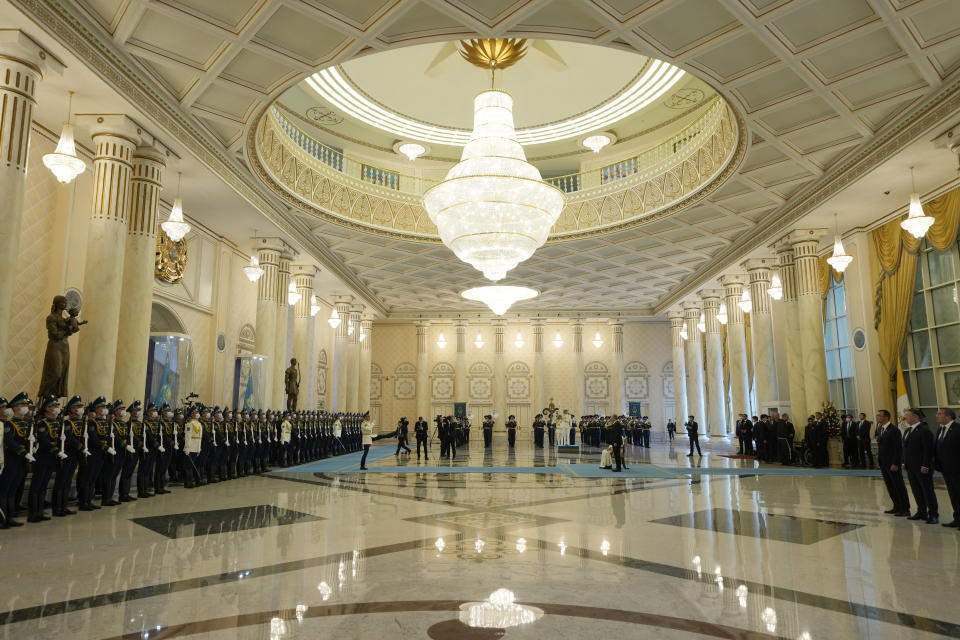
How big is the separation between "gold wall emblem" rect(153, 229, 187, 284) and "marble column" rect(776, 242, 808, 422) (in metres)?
15.3

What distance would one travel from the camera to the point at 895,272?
1417 centimetres

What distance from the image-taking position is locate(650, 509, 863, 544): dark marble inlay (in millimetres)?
5800

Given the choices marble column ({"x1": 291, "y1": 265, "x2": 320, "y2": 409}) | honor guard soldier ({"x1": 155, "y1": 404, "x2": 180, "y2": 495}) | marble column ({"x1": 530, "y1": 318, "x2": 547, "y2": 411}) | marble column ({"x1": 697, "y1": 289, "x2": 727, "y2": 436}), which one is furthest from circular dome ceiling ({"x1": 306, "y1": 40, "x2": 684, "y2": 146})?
marble column ({"x1": 530, "y1": 318, "x2": 547, "y2": 411})

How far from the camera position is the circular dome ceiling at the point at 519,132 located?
1332 cm

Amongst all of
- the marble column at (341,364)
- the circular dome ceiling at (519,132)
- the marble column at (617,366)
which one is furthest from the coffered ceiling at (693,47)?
the marble column at (617,366)

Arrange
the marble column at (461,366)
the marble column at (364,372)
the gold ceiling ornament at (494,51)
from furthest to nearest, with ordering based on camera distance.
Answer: the marble column at (461,366)
the marble column at (364,372)
the gold ceiling ornament at (494,51)

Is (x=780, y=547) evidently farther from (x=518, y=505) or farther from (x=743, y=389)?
(x=743, y=389)

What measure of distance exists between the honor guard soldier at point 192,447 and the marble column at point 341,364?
45.1 ft

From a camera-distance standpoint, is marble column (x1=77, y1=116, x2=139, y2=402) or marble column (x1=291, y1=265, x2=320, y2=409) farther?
marble column (x1=291, y1=265, x2=320, y2=409)

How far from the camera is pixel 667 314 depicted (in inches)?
1113

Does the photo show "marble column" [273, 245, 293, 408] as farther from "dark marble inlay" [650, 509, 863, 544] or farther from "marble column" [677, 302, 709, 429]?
"marble column" [677, 302, 709, 429]

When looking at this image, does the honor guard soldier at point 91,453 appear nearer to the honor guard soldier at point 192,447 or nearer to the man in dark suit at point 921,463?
the honor guard soldier at point 192,447

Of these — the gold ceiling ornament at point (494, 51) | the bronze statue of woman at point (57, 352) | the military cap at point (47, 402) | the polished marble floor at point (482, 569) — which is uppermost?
the gold ceiling ornament at point (494, 51)

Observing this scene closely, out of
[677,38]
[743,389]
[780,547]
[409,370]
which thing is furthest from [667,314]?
[780,547]
